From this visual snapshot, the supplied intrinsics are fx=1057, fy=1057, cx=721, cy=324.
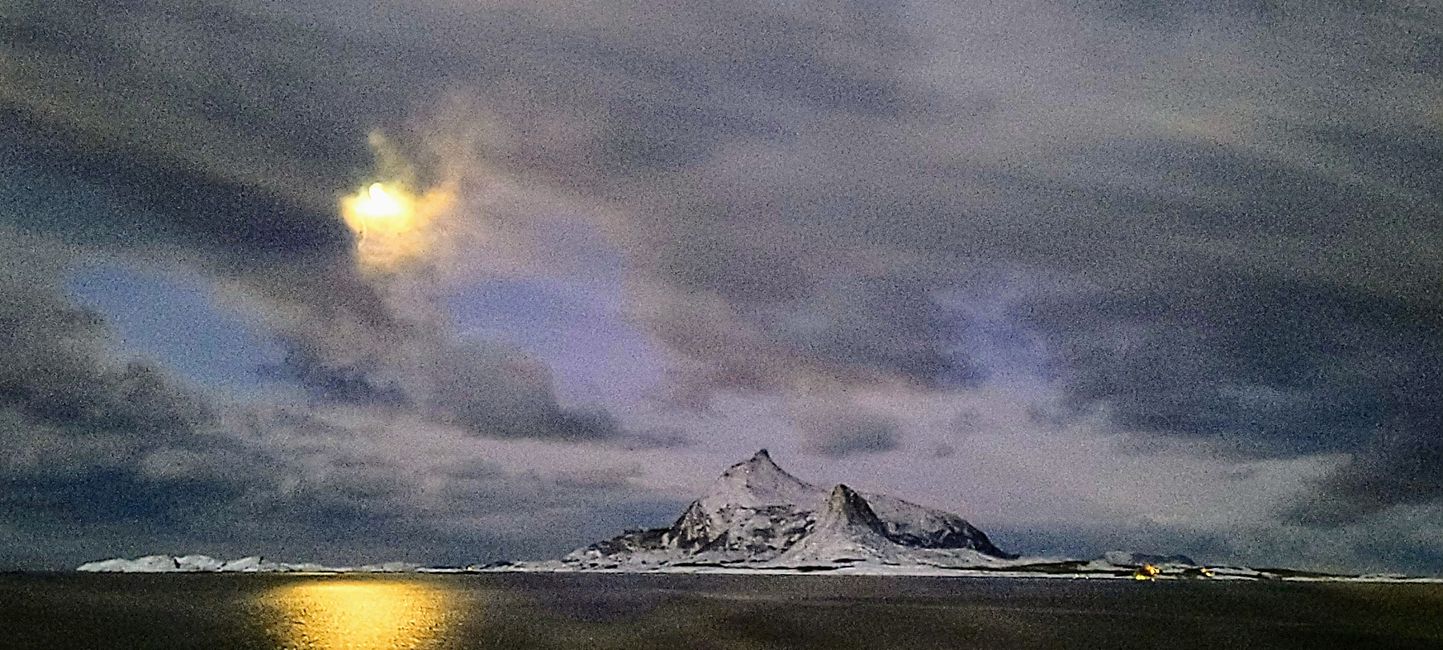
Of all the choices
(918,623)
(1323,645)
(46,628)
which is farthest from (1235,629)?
(46,628)

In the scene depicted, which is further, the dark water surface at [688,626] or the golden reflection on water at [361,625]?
the golden reflection on water at [361,625]

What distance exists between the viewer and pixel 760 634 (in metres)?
123

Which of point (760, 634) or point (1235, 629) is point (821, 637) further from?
point (1235, 629)

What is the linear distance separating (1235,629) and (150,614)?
514 ft

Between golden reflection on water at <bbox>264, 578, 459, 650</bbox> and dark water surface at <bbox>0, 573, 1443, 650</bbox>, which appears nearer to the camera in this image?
dark water surface at <bbox>0, 573, 1443, 650</bbox>

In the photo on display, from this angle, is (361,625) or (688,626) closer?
(688,626)

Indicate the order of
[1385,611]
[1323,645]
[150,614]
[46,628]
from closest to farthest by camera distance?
[1323,645]
[46,628]
[150,614]
[1385,611]

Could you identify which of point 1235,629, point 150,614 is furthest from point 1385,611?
point 150,614

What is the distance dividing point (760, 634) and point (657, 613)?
5094 cm

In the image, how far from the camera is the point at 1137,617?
169875mm

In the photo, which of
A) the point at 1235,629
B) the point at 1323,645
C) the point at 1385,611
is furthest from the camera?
the point at 1385,611

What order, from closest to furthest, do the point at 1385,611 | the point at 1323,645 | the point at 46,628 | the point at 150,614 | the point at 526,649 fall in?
the point at 526,649
the point at 1323,645
the point at 46,628
the point at 150,614
the point at 1385,611

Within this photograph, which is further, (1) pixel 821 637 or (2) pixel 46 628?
(2) pixel 46 628

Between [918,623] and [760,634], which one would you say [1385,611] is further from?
[760,634]
